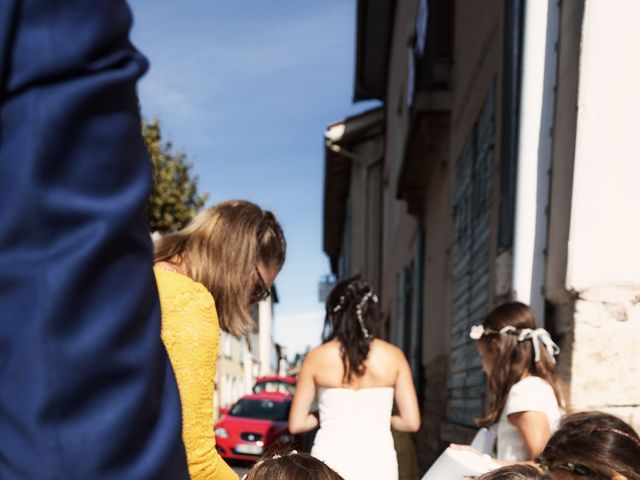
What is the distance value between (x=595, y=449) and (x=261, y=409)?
13566mm

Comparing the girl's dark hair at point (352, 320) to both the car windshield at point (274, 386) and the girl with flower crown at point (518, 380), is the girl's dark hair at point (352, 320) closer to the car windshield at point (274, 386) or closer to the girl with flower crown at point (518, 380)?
the girl with flower crown at point (518, 380)

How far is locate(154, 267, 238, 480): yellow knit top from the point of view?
1.51 metres

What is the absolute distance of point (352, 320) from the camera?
3744 mm

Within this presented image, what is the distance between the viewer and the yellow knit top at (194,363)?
1.51m

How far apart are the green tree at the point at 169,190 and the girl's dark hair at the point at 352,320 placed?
583 inches

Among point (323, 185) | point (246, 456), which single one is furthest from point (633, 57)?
point (323, 185)

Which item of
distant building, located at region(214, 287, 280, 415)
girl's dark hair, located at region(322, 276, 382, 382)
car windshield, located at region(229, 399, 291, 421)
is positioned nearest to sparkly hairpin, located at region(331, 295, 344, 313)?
girl's dark hair, located at region(322, 276, 382, 382)

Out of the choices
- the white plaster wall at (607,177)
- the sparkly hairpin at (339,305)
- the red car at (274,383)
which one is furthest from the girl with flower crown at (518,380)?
the red car at (274,383)

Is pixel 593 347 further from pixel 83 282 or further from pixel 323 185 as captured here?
pixel 323 185

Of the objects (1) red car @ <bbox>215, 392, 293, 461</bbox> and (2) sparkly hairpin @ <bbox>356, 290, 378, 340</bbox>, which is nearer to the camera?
(2) sparkly hairpin @ <bbox>356, 290, 378, 340</bbox>

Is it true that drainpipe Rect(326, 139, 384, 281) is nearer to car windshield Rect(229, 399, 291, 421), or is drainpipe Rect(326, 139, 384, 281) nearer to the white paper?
car windshield Rect(229, 399, 291, 421)

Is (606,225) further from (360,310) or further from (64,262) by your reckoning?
(64,262)

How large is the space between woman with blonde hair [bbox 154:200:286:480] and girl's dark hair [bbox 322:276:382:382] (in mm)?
1775

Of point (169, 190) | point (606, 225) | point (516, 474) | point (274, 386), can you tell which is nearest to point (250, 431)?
point (169, 190)
